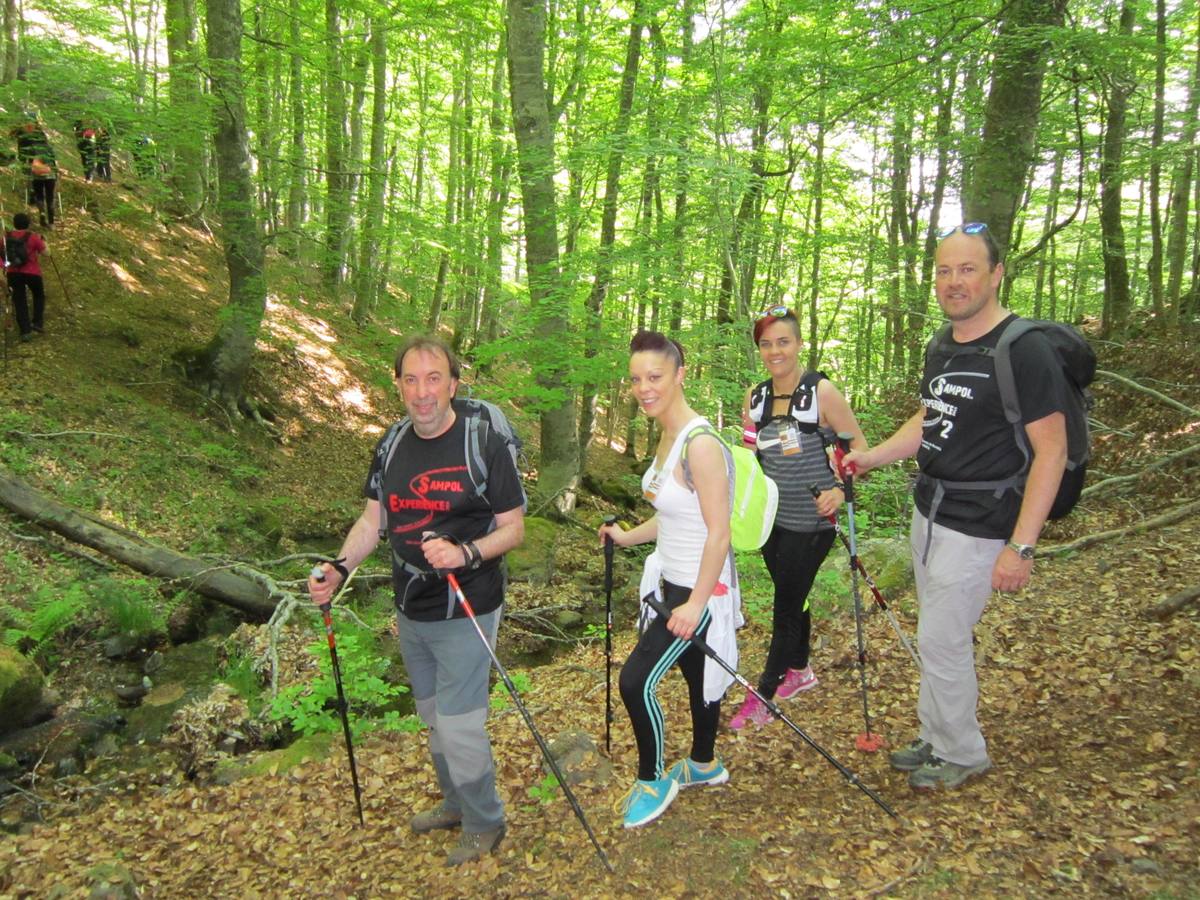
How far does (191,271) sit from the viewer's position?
14.9 metres

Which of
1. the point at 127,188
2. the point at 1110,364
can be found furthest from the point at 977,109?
the point at 127,188

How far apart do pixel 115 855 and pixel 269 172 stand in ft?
36.8

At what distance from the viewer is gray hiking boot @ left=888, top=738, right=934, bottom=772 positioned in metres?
3.48

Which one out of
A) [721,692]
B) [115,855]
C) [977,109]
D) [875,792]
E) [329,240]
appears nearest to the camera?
[721,692]

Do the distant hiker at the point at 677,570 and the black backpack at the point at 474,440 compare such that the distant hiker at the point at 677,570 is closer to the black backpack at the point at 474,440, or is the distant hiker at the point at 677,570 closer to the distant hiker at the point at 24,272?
the black backpack at the point at 474,440

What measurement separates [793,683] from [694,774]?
4.10ft

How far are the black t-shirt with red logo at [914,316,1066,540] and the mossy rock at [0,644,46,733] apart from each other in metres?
6.37

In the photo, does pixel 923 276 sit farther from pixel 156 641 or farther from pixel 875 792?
pixel 156 641

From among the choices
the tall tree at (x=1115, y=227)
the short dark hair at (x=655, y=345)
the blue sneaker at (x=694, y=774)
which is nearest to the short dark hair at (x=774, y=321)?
the short dark hair at (x=655, y=345)

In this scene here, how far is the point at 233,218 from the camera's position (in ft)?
34.7

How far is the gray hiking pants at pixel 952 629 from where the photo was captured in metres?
3.10

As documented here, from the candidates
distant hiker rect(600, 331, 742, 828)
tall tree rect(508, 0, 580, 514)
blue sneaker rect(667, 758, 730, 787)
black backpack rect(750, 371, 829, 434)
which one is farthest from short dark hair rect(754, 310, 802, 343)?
tall tree rect(508, 0, 580, 514)

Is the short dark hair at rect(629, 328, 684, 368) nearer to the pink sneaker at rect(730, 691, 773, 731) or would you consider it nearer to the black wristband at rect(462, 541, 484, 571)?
the black wristband at rect(462, 541, 484, 571)

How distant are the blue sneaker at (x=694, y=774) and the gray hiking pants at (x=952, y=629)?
107cm
